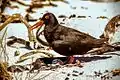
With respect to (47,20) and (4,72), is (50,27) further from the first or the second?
(4,72)

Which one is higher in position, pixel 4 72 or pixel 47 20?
pixel 47 20

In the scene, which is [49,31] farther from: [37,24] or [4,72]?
[4,72]

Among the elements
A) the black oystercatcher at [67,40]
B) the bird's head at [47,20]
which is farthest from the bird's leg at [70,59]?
the bird's head at [47,20]

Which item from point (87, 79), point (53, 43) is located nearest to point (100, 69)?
point (87, 79)

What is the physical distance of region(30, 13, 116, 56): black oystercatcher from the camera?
96 cm

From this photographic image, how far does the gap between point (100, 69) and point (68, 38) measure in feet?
0.47

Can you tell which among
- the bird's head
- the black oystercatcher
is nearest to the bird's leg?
the black oystercatcher

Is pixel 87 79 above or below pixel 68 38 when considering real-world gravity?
below

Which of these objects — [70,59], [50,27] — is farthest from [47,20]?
[70,59]

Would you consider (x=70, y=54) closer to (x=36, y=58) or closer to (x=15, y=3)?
(x=36, y=58)

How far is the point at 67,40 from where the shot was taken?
971 millimetres

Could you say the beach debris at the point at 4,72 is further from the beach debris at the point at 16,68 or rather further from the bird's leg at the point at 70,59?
the bird's leg at the point at 70,59

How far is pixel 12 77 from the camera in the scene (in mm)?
969

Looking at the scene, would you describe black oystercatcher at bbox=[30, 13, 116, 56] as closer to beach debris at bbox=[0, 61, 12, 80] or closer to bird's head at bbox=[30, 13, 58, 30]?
bird's head at bbox=[30, 13, 58, 30]
